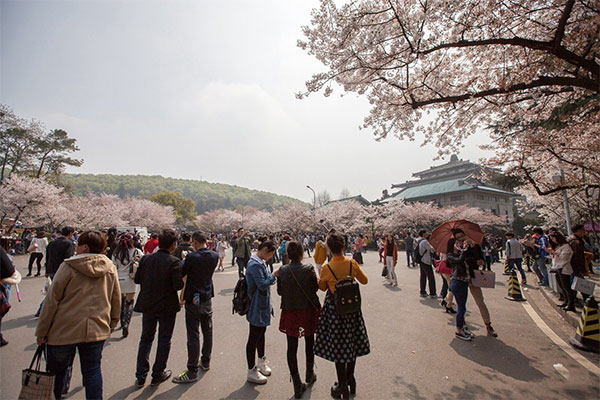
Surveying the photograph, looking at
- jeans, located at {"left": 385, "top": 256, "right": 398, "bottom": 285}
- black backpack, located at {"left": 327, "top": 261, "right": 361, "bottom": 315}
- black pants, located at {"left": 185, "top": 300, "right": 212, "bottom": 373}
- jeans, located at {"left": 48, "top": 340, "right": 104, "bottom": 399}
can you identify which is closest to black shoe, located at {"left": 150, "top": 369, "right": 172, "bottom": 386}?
black pants, located at {"left": 185, "top": 300, "right": 212, "bottom": 373}

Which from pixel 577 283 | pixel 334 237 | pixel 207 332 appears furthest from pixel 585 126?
pixel 207 332

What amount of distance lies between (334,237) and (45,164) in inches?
1664

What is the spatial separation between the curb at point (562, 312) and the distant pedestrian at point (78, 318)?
7513 millimetres

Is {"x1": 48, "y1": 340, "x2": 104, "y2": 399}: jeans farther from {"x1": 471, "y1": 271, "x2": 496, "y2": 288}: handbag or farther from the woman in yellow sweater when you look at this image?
{"x1": 471, "y1": 271, "x2": 496, "y2": 288}: handbag

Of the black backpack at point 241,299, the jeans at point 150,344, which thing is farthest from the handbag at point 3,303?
the black backpack at point 241,299

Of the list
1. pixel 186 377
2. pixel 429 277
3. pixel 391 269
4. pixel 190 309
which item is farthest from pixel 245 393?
pixel 391 269

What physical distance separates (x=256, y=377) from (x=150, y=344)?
1.40 m

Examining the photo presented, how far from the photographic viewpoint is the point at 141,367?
321 centimetres

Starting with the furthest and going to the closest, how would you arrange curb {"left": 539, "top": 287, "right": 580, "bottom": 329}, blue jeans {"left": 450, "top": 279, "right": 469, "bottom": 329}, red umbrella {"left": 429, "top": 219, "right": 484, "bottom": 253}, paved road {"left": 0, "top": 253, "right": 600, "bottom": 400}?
red umbrella {"left": 429, "top": 219, "right": 484, "bottom": 253} → curb {"left": 539, "top": 287, "right": 580, "bottom": 329} → blue jeans {"left": 450, "top": 279, "right": 469, "bottom": 329} → paved road {"left": 0, "top": 253, "right": 600, "bottom": 400}

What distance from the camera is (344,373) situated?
2922 mm

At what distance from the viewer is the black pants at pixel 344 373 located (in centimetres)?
291

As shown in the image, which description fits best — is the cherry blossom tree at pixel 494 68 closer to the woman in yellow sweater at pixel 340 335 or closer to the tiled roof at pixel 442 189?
the woman in yellow sweater at pixel 340 335

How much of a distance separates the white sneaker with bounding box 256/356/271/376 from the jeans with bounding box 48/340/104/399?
1.73m

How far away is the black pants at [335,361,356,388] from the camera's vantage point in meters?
2.91
